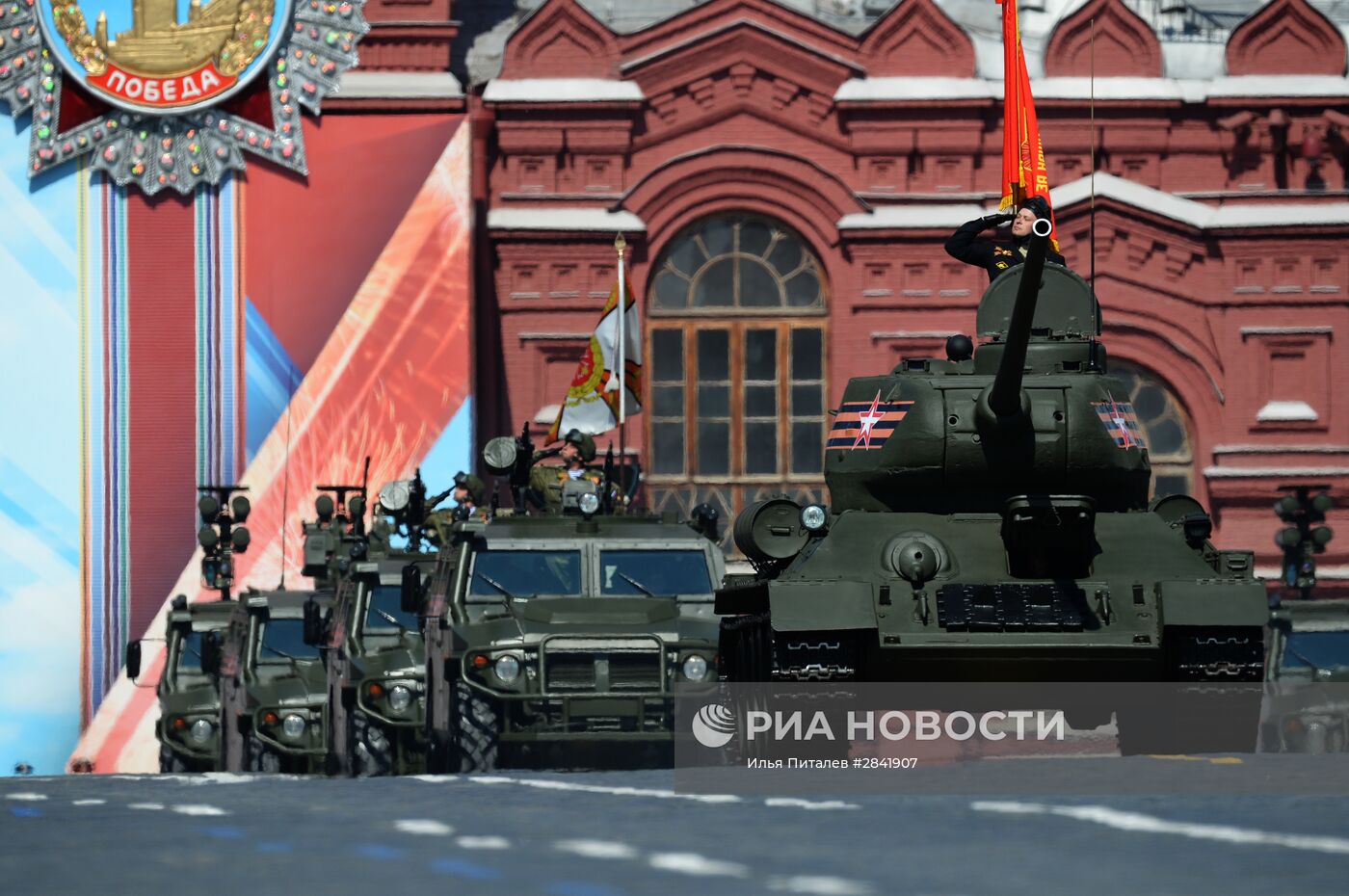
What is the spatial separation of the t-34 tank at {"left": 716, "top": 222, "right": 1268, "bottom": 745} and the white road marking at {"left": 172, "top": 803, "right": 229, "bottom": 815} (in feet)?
9.92

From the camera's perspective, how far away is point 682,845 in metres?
8.17

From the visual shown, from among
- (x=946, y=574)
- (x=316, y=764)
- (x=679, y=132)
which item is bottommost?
(x=316, y=764)

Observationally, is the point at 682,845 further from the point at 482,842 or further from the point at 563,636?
the point at 563,636

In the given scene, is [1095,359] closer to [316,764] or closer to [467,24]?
[316,764]

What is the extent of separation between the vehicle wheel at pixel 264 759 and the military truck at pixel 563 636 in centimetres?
331

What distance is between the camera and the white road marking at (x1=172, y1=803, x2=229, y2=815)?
9.91 metres

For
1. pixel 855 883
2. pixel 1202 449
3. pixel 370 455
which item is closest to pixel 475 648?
pixel 855 883

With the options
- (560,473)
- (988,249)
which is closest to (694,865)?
(988,249)

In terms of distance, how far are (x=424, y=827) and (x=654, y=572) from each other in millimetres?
7997

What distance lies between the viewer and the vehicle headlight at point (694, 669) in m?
15.8

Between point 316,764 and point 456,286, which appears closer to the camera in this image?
point 316,764

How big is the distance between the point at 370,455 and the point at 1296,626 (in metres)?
11.7

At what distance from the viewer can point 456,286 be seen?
27688 millimetres

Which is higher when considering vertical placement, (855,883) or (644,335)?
(644,335)
